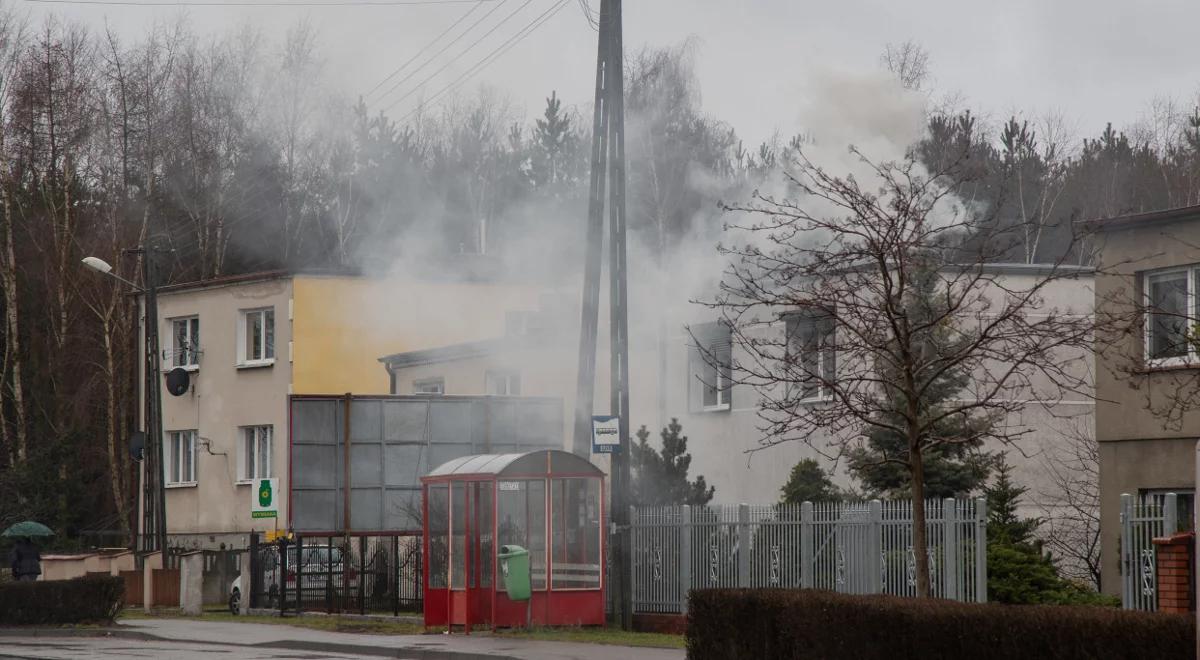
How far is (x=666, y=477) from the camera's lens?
28.9 m

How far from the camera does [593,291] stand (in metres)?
23.3

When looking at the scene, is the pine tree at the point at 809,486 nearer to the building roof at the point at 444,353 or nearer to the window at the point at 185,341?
the building roof at the point at 444,353

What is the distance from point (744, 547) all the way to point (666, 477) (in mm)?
7211

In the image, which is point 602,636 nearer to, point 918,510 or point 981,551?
point 981,551

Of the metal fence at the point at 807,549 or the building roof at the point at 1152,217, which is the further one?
the building roof at the point at 1152,217

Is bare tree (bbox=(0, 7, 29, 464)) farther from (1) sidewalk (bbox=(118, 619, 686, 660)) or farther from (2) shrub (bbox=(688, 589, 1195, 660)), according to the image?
(2) shrub (bbox=(688, 589, 1195, 660))

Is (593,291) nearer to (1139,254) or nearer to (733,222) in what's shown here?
A: (1139,254)

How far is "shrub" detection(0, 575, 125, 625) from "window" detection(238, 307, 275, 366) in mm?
15455

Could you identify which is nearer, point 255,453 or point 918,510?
point 918,510

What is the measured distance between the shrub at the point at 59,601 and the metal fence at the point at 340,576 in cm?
416

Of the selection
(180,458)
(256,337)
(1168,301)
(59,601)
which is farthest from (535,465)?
(180,458)

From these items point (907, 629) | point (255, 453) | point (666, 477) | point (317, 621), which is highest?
point (255, 453)

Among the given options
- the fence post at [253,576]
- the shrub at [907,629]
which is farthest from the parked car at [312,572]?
the shrub at [907,629]

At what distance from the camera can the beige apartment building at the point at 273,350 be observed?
136 feet
